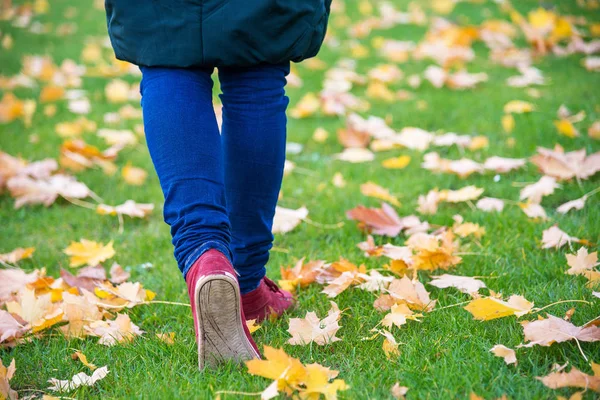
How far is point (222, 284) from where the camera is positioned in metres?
1.23

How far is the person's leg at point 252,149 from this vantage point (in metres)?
1.40

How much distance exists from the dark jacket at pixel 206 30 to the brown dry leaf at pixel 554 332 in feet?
2.60

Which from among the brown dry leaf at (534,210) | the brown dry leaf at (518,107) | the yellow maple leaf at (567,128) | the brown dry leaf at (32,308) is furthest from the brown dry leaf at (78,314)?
the brown dry leaf at (518,107)

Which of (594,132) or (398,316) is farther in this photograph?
(594,132)

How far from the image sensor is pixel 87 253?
6.86ft

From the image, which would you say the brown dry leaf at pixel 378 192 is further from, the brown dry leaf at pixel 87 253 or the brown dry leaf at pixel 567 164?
the brown dry leaf at pixel 87 253

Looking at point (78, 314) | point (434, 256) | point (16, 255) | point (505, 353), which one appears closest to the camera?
point (505, 353)

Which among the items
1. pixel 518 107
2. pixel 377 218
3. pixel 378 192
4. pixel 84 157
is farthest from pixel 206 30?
pixel 518 107

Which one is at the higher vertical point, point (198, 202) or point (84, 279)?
point (198, 202)

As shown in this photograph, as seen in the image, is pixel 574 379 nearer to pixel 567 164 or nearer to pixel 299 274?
pixel 299 274

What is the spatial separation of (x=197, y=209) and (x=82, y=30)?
5202mm

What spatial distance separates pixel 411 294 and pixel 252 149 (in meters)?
0.56

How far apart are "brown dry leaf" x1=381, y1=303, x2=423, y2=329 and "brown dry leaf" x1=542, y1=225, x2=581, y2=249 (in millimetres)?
588

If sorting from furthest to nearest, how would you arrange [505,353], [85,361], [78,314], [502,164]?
1. [502,164]
2. [78,314]
3. [85,361]
4. [505,353]
